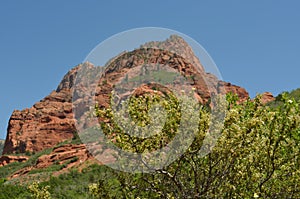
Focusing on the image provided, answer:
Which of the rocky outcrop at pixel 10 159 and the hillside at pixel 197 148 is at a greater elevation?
the rocky outcrop at pixel 10 159

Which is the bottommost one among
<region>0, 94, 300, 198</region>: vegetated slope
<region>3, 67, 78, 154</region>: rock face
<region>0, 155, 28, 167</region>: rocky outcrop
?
<region>0, 94, 300, 198</region>: vegetated slope

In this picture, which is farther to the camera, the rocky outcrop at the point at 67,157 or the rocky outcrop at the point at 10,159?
the rocky outcrop at the point at 10,159

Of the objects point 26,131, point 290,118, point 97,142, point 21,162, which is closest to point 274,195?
point 290,118

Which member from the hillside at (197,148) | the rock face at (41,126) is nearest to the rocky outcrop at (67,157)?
the rock face at (41,126)

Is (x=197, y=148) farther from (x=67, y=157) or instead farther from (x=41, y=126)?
(x=41, y=126)

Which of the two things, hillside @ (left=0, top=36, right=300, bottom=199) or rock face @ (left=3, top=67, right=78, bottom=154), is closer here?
hillside @ (left=0, top=36, right=300, bottom=199)

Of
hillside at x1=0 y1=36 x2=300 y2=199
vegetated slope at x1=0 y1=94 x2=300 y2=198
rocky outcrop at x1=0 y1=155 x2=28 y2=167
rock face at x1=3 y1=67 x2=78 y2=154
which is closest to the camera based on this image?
hillside at x1=0 y1=36 x2=300 y2=199

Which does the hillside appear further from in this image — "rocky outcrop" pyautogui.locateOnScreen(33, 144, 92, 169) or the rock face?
the rock face

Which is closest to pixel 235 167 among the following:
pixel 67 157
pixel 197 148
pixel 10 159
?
pixel 197 148

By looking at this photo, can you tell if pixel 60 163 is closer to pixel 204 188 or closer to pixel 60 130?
pixel 60 130

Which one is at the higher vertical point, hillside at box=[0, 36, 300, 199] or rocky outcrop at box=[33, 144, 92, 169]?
rocky outcrop at box=[33, 144, 92, 169]

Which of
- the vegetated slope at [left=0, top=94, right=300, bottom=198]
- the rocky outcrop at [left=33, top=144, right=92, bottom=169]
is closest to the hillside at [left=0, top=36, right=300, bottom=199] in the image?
the vegetated slope at [left=0, top=94, right=300, bottom=198]

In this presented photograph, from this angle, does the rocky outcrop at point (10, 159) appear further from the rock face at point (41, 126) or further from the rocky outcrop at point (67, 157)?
the rocky outcrop at point (67, 157)

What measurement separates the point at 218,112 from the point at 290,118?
4.64ft
